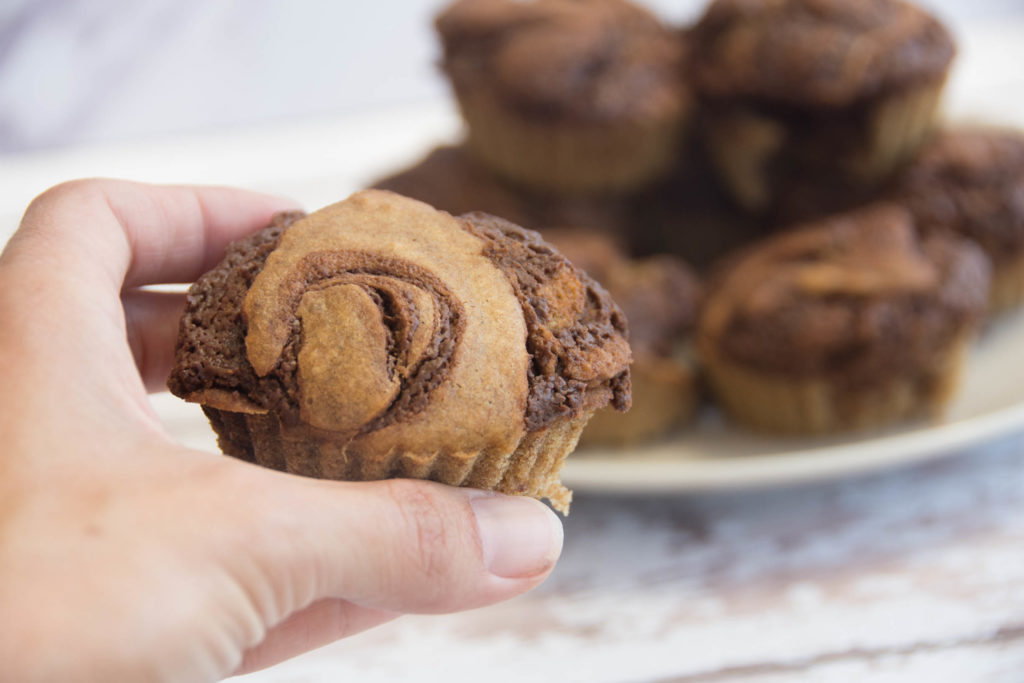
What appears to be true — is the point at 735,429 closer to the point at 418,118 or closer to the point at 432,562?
the point at 432,562

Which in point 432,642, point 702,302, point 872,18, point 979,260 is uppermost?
point 872,18

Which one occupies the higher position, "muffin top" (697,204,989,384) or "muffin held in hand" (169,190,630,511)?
"muffin top" (697,204,989,384)

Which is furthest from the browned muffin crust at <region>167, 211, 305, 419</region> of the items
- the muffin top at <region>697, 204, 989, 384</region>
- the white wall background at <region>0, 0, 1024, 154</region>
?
the white wall background at <region>0, 0, 1024, 154</region>

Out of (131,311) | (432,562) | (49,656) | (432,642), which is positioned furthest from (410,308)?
(432,642)

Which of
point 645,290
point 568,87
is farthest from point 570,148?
point 645,290

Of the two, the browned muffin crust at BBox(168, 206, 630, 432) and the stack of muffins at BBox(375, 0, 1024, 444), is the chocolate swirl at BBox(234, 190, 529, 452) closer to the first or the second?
the browned muffin crust at BBox(168, 206, 630, 432)

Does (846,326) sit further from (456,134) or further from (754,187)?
(456,134)
